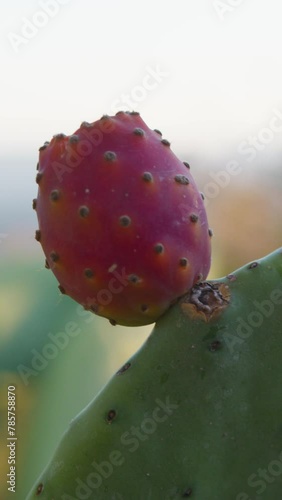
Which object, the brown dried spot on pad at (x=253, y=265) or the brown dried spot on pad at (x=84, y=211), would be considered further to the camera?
the brown dried spot on pad at (x=253, y=265)

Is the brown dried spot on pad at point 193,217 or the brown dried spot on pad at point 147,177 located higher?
the brown dried spot on pad at point 147,177

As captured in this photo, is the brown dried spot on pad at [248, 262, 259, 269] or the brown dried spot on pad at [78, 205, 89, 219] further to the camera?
the brown dried spot on pad at [248, 262, 259, 269]

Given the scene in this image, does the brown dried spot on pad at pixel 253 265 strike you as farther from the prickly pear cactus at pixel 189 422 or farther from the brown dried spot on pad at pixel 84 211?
the brown dried spot on pad at pixel 84 211

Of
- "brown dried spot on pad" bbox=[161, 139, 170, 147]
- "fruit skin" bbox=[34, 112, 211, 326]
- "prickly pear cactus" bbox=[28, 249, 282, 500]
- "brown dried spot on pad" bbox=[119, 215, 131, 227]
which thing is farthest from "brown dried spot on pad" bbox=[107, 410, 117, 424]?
"brown dried spot on pad" bbox=[161, 139, 170, 147]

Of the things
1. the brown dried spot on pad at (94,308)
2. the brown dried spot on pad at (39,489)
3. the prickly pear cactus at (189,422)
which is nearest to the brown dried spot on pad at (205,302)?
the prickly pear cactus at (189,422)

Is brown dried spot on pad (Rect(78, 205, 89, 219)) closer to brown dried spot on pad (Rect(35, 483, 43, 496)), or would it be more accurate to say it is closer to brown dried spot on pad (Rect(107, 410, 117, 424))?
brown dried spot on pad (Rect(107, 410, 117, 424))

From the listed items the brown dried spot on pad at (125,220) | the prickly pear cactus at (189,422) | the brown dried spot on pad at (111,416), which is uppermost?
the brown dried spot on pad at (125,220)

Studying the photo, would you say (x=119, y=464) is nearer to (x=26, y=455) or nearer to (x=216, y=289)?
(x=216, y=289)
